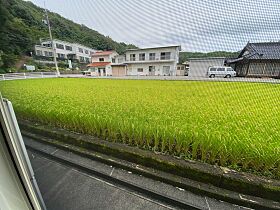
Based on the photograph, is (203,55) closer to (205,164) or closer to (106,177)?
(205,164)

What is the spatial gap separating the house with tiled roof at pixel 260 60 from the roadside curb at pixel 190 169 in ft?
2.61

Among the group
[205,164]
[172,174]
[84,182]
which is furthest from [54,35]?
[205,164]

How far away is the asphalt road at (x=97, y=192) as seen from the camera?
1154 mm

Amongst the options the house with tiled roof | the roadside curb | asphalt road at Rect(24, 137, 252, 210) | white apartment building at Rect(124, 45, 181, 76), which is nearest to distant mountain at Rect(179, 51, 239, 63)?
the house with tiled roof

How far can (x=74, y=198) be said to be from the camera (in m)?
1.22

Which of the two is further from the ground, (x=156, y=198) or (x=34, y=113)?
(x=34, y=113)

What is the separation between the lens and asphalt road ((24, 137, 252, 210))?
1154 mm

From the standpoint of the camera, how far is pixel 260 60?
3.54 feet

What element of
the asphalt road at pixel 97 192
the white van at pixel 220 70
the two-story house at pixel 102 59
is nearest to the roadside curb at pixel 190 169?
the asphalt road at pixel 97 192

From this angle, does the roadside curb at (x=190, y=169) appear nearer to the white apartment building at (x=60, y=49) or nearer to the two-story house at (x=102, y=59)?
the white apartment building at (x=60, y=49)

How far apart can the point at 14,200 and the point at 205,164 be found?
4.29 ft

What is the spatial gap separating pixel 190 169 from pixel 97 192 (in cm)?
80

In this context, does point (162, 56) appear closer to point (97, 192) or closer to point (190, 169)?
point (190, 169)

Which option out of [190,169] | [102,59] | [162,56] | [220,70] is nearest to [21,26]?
[220,70]
